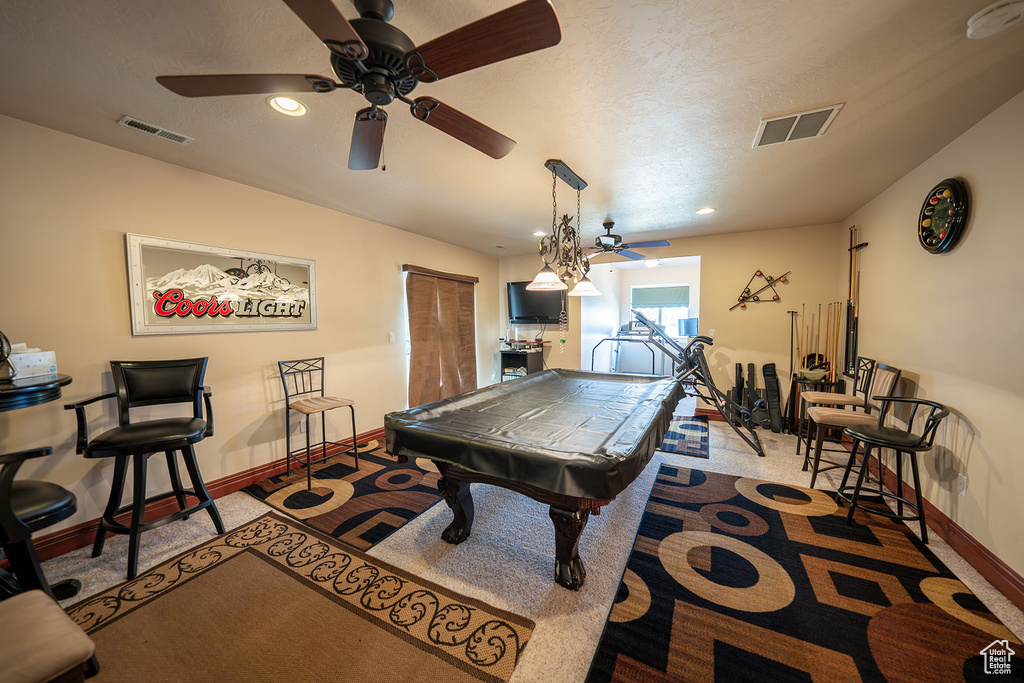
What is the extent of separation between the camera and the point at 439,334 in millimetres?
4883

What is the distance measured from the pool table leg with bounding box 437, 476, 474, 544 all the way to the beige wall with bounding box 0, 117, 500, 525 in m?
2.02

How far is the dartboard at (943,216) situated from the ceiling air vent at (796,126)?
93cm

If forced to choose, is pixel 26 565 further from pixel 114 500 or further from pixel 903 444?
pixel 903 444

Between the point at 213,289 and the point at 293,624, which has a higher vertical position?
the point at 213,289

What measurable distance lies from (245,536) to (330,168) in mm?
2602

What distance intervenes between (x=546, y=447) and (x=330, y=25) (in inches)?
66.8

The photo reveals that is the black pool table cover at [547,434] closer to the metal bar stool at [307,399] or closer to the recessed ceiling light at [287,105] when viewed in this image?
the metal bar stool at [307,399]

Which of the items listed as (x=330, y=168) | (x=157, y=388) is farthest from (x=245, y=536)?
(x=330, y=168)

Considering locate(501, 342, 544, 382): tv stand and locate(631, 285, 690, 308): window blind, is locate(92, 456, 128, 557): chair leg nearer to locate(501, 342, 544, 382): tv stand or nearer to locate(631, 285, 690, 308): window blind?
locate(501, 342, 544, 382): tv stand

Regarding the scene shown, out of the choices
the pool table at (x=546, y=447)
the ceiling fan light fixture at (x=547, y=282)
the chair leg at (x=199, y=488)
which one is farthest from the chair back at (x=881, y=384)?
the chair leg at (x=199, y=488)

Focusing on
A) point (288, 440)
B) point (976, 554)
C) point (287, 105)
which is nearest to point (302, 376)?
point (288, 440)

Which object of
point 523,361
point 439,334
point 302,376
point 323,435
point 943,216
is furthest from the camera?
point 523,361

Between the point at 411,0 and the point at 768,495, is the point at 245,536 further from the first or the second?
the point at 768,495

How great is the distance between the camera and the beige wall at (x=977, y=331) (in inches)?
67.9
